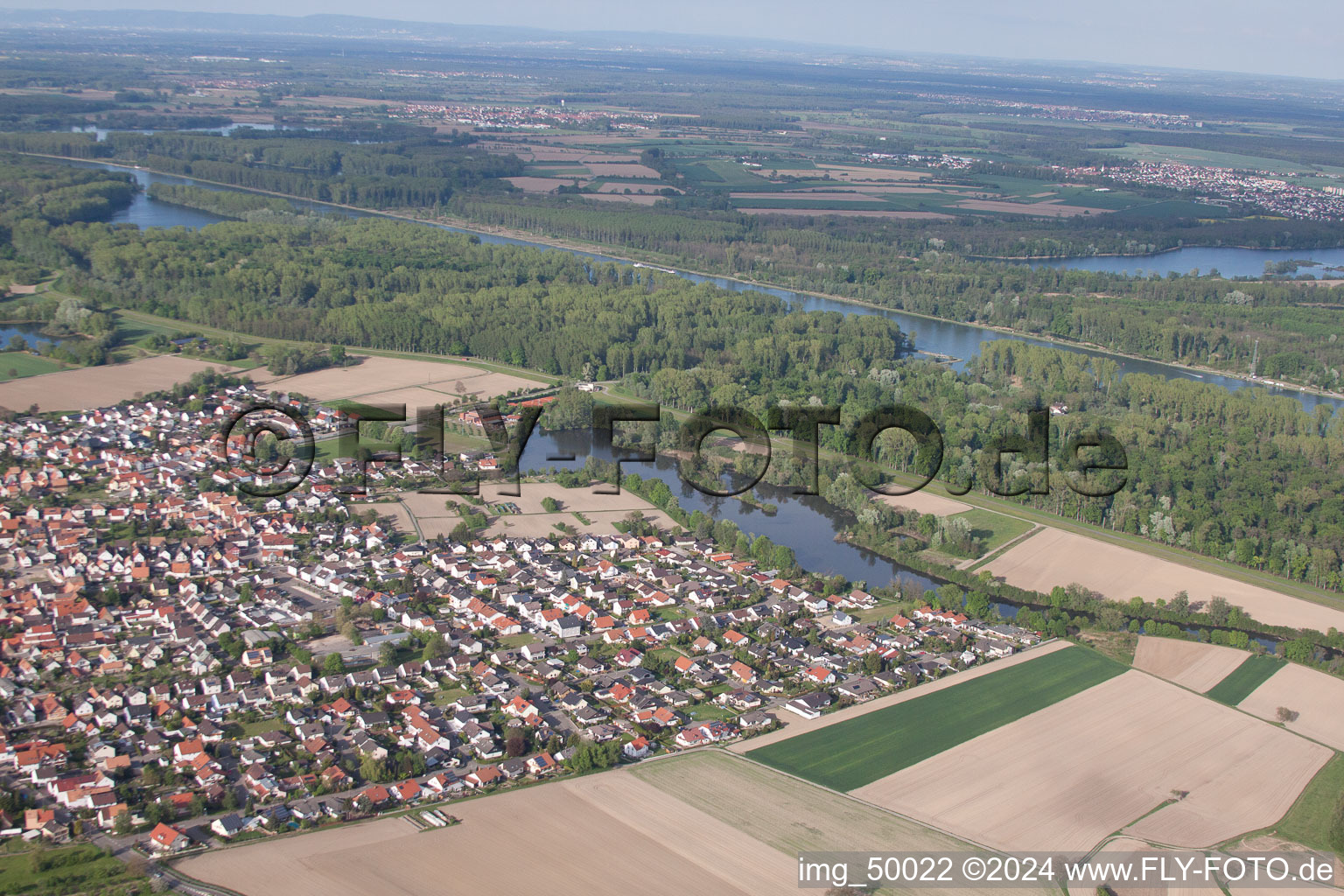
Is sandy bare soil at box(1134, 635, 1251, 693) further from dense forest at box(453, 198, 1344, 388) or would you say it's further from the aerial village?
dense forest at box(453, 198, 1344, 388)

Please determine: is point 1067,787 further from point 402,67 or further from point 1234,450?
point 402,67

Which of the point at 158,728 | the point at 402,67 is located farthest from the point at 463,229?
the point at 402,67

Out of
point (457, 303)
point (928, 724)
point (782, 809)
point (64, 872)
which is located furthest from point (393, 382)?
point (782, 809)

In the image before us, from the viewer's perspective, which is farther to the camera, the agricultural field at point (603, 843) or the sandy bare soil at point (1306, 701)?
the sandy bare soil at point (1306, 701)

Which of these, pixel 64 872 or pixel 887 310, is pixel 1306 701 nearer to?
pixel 64 872

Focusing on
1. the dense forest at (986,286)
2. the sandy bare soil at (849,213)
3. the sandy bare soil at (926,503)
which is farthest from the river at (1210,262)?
the sandy bare soil at (926,503)

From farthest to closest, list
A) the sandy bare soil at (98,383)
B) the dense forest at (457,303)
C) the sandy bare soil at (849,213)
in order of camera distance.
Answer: the sandy bare soil at (849,213) < the dense forest at (457,303) < the sandy bare soil at (98,383)

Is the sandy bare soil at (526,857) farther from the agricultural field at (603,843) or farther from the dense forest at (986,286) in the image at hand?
the dense forest at (986,286)
